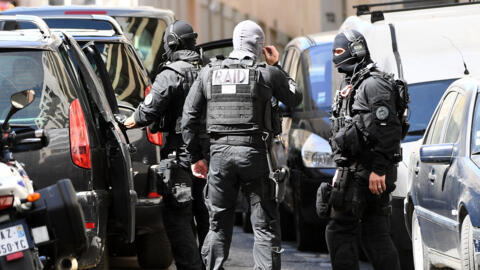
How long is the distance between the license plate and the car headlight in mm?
6499

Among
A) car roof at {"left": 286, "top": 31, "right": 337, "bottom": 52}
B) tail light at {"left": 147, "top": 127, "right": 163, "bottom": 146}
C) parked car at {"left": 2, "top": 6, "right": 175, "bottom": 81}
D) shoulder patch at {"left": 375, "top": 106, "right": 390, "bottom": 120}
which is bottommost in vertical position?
tail light at {"left": 147, "top": 127, "right": 163, "bottom": 146}

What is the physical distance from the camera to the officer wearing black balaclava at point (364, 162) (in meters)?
8.60

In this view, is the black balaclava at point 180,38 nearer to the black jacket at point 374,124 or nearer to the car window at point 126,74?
the car window at point 126,74

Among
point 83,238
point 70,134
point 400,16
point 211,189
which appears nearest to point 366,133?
point 211,189

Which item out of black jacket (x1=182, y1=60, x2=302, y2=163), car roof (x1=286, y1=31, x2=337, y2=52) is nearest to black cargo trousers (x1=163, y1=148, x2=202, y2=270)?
black jacket (x1=182, y1=60, x2=302, y2=163)

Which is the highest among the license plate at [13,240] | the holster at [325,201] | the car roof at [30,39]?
the car roof at [30,39]

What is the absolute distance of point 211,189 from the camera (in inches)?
334

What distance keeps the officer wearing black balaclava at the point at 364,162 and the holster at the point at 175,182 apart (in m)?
1.00

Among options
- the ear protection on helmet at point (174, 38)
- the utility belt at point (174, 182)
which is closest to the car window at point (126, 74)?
the ear protection on helmet at point (174, 38)

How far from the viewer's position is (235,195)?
852 cm

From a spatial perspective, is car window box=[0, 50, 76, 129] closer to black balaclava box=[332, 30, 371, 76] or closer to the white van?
black balaclava box=[332, 30, 371, 76]

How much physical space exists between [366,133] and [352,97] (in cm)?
28

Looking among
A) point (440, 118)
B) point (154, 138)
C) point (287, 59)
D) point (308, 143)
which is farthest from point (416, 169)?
point (287, 59)

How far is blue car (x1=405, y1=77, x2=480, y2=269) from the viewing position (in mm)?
7918
